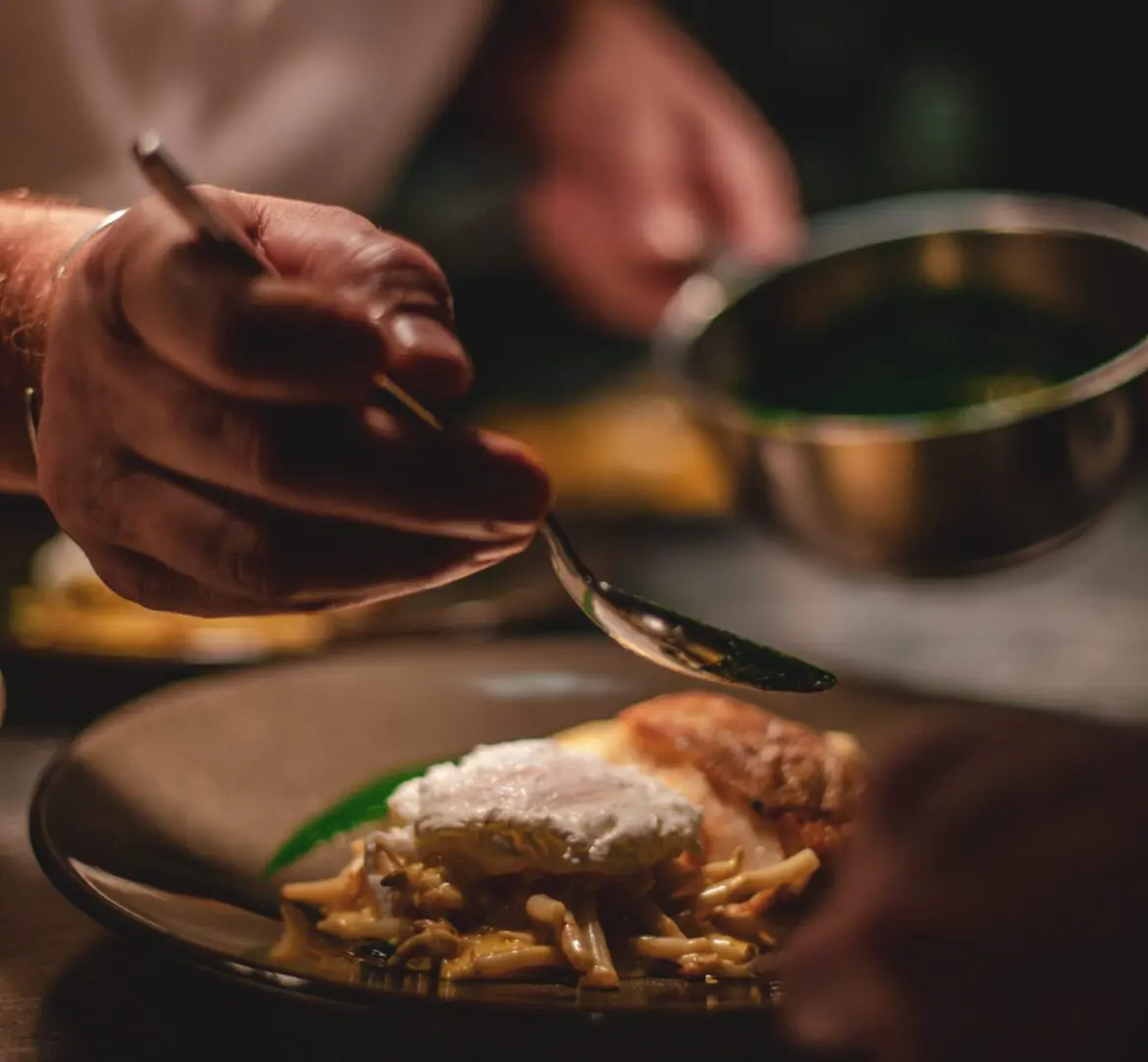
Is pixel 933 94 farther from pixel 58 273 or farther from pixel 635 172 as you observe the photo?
pixel 58 273

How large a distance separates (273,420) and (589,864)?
44 cm

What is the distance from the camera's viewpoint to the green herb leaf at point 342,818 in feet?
4.42

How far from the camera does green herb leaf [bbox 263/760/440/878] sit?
135cm

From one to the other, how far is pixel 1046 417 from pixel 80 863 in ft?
3.32

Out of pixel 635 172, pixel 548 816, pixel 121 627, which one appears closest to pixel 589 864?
pixel 548 816

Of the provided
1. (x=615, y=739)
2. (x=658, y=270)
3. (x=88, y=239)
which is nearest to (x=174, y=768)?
(x=615, y=739)

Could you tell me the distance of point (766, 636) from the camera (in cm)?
224

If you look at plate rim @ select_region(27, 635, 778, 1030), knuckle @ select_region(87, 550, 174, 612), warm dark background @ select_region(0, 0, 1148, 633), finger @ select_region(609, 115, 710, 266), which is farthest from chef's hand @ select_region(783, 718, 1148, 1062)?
warm dark background @ select_region(0, 0, 1148, 633)

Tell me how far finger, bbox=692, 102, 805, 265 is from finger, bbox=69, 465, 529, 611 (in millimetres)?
1377

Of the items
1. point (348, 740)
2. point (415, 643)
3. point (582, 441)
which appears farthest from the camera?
point (582, 441)

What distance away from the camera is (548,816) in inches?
46.4

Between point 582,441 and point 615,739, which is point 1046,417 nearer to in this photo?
point 615,739

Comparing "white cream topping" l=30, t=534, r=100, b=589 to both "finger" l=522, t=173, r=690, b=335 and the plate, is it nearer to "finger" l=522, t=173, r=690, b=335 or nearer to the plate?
the plate

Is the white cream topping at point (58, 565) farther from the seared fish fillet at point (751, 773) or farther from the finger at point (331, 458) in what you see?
the finger at point (331, 458)
